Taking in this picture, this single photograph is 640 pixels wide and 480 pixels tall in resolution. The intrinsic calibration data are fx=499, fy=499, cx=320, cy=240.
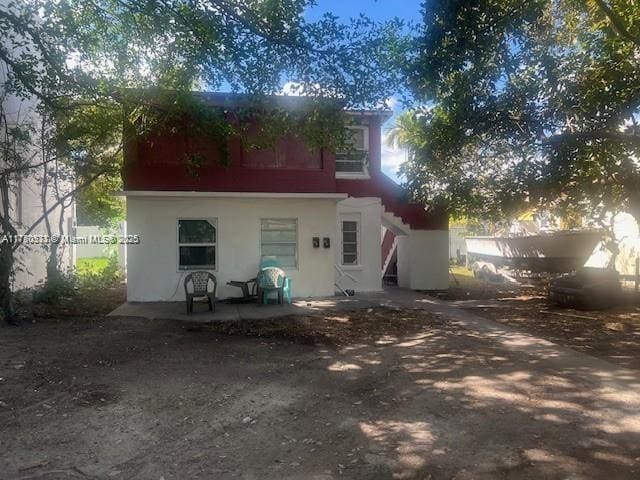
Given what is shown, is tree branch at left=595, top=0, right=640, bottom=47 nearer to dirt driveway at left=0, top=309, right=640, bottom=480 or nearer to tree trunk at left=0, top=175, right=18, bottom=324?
dirt driveway at left=0, top=309, right=640, bottom=480

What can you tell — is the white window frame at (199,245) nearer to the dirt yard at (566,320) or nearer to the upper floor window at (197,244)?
the upper floor window at (197,244)

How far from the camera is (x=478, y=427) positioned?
4.57m

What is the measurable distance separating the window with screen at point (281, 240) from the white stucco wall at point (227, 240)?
149 mm

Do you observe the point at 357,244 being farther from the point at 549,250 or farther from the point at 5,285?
the point at 5,285

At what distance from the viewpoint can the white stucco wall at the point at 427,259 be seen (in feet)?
53.8

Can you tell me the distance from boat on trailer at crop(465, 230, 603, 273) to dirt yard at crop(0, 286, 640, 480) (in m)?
10.2

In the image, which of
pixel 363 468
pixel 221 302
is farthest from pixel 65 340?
pixel 363 468

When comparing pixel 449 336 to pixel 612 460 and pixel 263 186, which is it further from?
pixel 263 186

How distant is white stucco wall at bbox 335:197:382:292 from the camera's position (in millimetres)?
15266

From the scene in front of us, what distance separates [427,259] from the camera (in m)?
16.5

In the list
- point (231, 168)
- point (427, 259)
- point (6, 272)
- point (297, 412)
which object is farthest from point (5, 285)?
point (427, 259)

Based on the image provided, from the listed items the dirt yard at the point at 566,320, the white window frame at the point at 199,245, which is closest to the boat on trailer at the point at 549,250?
the dirt yard at the point at 566,320

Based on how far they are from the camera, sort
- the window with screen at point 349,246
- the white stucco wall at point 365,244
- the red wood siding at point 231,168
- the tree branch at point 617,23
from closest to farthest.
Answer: the tree branch at point 617,23 → the red wood siding at point 231,168 → the white stucco wall at point 365,244 → the window with screen at point 349,246

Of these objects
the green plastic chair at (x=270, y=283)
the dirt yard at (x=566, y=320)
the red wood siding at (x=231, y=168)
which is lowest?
the dirt yard at (x=566, y=320)
